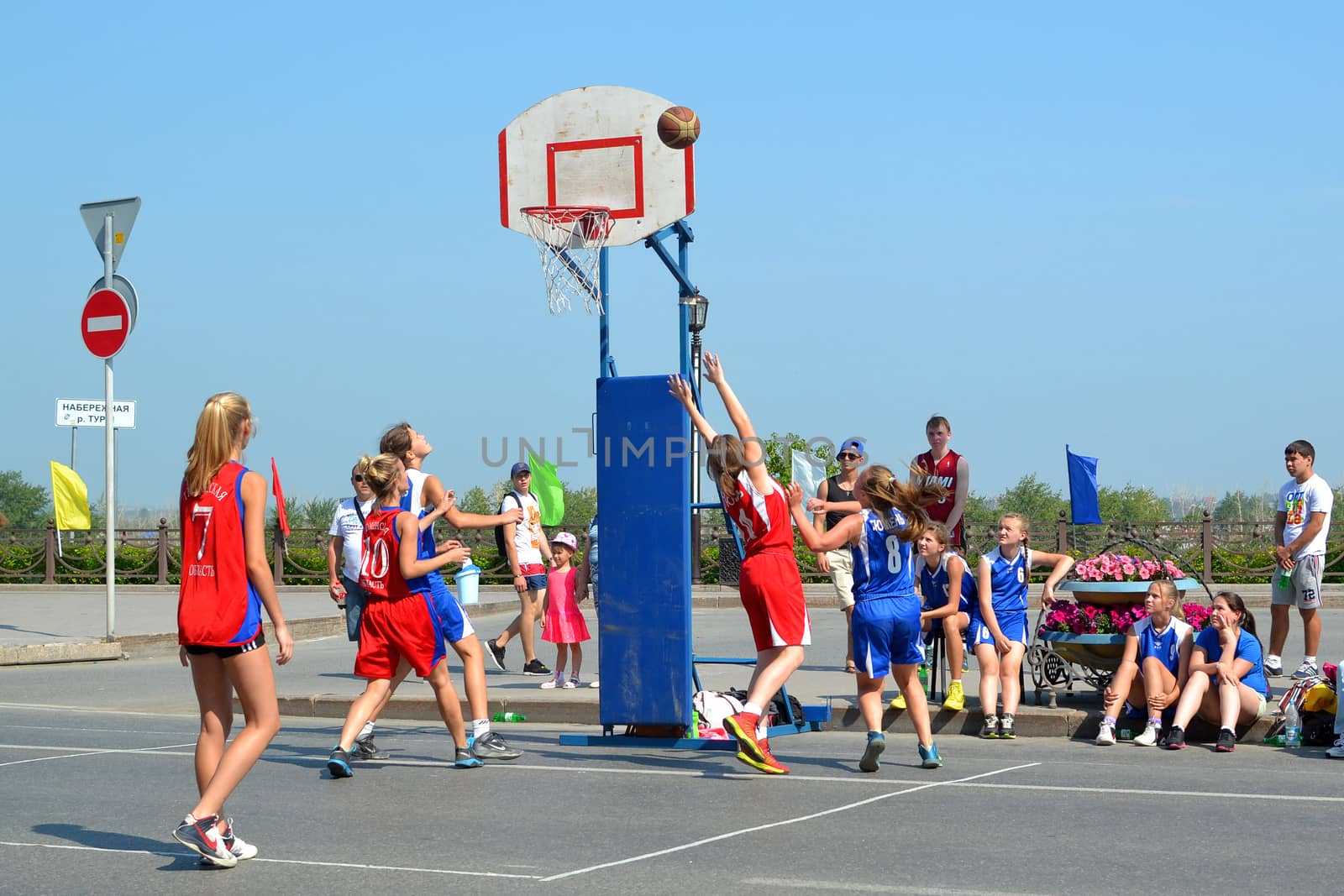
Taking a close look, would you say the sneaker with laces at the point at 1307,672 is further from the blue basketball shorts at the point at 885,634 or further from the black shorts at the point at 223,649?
the black shorts at the point at 223,649

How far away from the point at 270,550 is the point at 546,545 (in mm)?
18797

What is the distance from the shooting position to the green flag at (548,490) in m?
26.5

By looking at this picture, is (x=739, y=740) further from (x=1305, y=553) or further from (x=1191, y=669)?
(x=1305, y=553)

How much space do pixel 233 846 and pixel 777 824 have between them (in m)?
2.39

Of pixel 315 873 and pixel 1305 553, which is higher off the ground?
pixel 1305 553

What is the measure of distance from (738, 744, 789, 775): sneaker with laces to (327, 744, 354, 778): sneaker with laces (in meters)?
2.17

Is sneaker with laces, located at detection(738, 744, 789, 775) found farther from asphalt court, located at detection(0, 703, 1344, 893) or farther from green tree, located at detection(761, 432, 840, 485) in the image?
green tree, located at detection(761, 432, 840, 485)

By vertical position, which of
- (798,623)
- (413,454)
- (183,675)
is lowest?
(183,675)

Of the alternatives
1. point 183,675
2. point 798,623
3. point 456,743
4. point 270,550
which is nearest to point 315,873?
point 456,743

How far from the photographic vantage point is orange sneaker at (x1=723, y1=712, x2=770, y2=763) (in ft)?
26.3

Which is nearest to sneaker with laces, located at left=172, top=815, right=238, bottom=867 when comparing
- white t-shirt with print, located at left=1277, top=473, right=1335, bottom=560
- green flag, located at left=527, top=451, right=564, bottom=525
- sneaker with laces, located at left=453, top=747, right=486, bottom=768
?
sneaker with laces, located at left=453, top=747, right=486, bottom=768

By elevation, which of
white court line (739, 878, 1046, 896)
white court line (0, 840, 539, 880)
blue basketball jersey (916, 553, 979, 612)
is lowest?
white court line (0, 840, 539, 880)

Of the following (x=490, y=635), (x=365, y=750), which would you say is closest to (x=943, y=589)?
(x=365, y=750)

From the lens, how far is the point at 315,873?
591 centimetres
